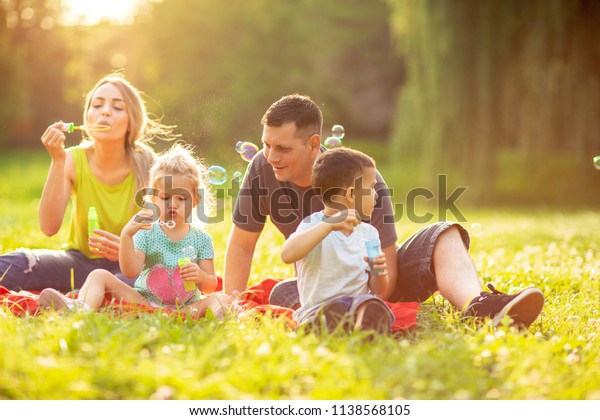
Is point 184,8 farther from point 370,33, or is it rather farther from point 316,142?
point 316,142

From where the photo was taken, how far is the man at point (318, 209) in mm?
3287

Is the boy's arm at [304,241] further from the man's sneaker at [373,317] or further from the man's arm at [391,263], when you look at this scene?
the man's arm at [391,263]

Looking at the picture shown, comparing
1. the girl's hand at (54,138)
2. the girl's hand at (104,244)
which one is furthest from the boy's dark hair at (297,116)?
the girl's hand at (54,138)

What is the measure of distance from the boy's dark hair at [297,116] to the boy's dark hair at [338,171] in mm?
447

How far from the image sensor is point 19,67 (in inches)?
889

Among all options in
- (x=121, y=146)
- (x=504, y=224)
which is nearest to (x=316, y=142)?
(x=121, y=146)

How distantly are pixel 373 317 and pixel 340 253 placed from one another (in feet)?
1.06

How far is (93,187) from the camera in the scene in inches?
155

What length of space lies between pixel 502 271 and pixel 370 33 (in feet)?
74.0

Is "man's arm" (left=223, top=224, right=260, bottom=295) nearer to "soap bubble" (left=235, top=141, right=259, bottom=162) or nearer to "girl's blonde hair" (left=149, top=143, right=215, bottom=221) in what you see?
"girl's blonde hair" (left=149, top=143, right=215, bottom=221)

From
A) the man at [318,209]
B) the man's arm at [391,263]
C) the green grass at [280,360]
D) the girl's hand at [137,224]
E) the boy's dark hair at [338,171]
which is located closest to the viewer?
the green grass at [280,360]

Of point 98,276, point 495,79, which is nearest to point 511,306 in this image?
point 98,276

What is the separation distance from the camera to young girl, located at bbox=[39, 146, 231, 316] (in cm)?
316

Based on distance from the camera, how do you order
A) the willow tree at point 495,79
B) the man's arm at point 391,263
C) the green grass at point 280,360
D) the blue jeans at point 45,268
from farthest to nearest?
1. the willow tree at point 495,79
2. the blue jeans at point 45,268
3. the man's arm at point 391,263
4. the green grass at point 280,360
